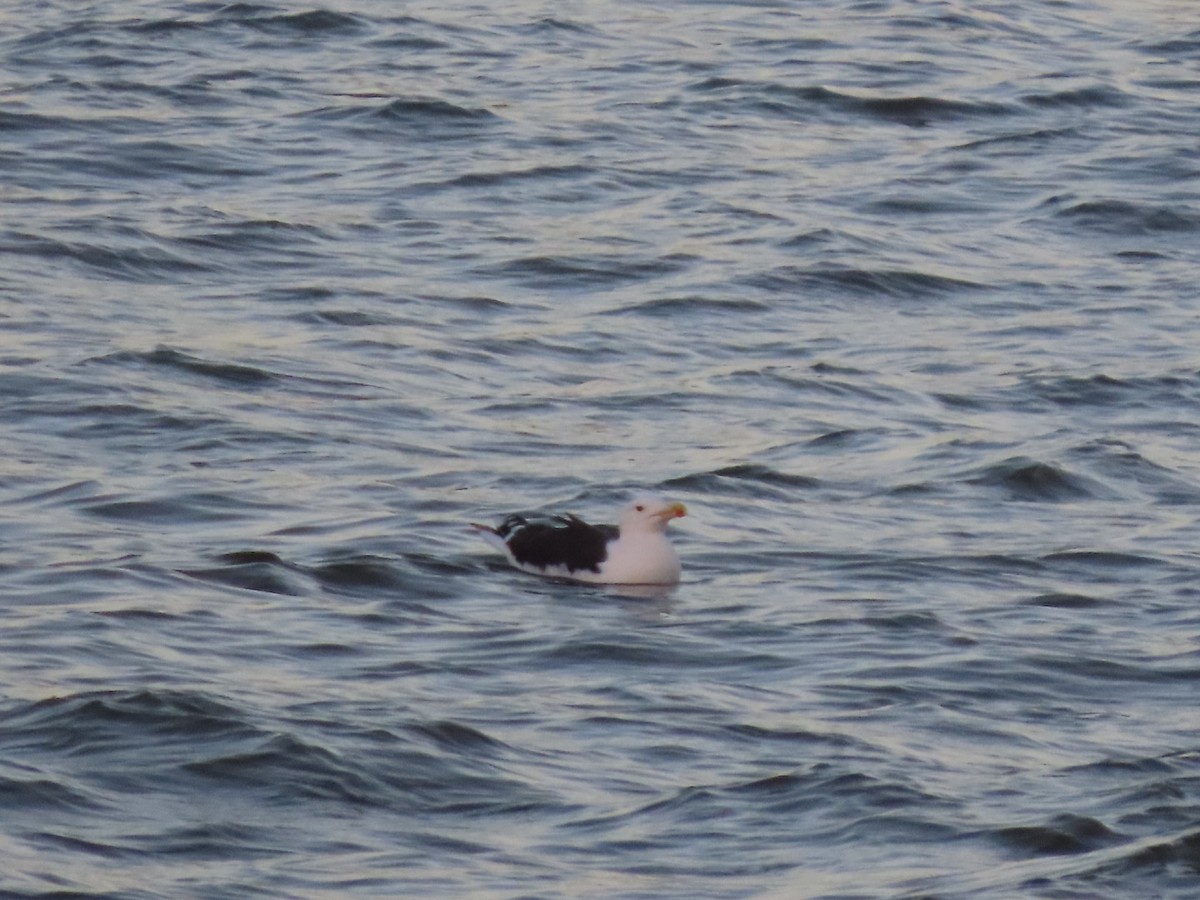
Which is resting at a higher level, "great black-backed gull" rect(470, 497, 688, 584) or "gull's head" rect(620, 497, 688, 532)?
"gull's head" rect(620, 497, 688, 532)

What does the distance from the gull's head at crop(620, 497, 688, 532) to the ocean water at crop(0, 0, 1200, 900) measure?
314 mm

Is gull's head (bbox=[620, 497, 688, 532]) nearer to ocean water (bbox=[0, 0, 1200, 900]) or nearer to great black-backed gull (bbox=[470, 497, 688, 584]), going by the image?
great black-backed gull (bbox=[470, 497, 688, 584])

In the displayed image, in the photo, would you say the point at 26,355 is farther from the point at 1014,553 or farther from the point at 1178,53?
the point at 1178,53

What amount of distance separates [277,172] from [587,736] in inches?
430

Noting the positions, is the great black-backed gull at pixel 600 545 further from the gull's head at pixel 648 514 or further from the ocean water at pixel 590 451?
the ocean water at pixel 590 451

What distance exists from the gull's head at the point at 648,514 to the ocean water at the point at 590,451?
0.31 m

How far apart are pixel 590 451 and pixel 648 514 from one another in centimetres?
196

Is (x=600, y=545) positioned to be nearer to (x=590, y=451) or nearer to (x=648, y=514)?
(x=648, y=514)

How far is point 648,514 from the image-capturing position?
12398mm

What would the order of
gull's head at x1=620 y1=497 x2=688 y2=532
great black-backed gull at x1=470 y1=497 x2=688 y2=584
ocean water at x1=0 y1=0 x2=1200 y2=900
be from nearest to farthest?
ocean water at x1=0 y1=0 x2=1200 y2=900
great black-backed gull at x1=470 y1=497 x2=688 y2=584
gull's head at x1=620 y1=497 x2=688 y2=532

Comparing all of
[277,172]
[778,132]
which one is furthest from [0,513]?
[778,132]

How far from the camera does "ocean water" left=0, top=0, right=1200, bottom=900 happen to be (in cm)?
902

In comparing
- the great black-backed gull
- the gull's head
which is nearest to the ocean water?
the great black-backed gull

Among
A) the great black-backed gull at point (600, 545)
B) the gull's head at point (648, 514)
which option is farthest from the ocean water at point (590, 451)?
the gull's head at point (648, 514)
